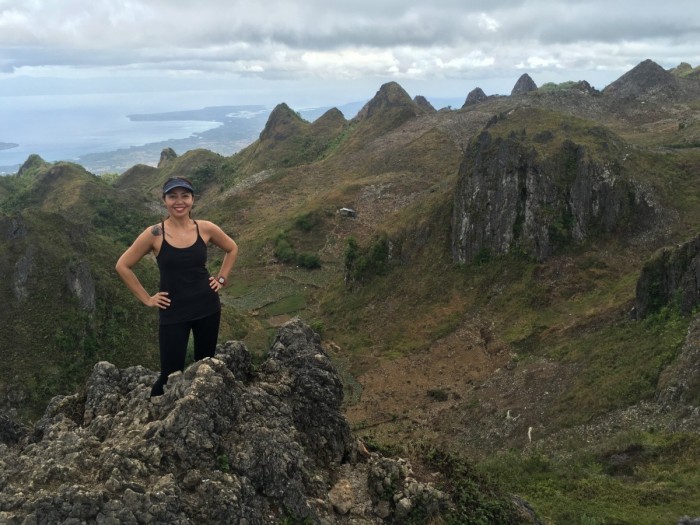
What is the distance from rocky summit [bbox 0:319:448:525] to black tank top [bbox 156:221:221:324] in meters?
1.64

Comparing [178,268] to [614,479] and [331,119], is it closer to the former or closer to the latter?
[614,479]

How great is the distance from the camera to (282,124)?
147875mm

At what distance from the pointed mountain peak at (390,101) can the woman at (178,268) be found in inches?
4699

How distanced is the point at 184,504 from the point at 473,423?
24409mm

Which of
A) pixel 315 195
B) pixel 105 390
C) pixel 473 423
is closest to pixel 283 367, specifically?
pixel 105 390

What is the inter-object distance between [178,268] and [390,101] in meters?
128

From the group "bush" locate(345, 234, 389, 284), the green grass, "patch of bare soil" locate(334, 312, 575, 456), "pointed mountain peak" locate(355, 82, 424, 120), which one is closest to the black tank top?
the green grass

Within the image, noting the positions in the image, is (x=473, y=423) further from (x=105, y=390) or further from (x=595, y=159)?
(x=595, y=159)

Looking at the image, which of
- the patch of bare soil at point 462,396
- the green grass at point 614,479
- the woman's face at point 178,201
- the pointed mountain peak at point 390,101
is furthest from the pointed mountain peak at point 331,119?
the woman's face at point 178,201

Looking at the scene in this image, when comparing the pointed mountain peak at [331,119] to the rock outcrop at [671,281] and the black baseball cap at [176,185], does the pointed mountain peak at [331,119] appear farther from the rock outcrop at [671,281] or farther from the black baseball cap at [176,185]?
the black baseball cap at [176,185]

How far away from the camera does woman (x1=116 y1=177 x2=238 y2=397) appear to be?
9.25 metres

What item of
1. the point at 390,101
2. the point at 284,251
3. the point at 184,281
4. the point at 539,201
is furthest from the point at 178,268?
the point at 390,101

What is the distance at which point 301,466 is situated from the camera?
1089cm

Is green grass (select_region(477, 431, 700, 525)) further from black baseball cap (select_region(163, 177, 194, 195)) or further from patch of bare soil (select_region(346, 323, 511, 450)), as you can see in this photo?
black baseball cap (select_region(163, 177, 194, 195))
